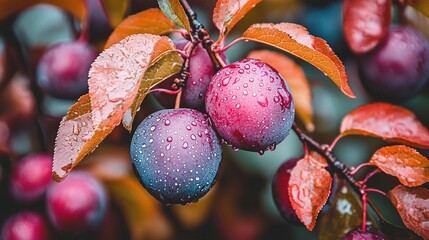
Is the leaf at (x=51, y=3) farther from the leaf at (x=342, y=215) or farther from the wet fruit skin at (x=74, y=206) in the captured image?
the leaf at (x=342, y=215)

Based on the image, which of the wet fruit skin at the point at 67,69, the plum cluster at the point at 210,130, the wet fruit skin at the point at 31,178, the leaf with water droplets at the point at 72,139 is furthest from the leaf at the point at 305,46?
the wet fruit skin at the point at 31,178

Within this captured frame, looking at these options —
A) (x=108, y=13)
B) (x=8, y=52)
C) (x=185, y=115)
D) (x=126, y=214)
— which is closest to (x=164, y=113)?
(x=185, y=115)

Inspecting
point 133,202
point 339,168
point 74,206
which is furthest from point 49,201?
point 339,168

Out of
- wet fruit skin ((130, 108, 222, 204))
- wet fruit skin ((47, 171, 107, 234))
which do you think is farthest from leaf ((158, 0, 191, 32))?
wet fruit skin ((47, 171, 107, 234))

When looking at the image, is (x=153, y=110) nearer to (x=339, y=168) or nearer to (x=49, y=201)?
(x=49, y=201)

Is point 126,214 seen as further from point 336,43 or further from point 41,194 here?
point 336,43
